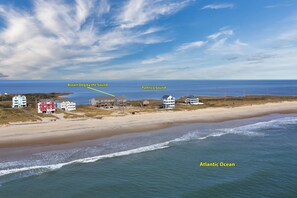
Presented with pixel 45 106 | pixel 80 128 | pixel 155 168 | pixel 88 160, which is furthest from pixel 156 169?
pixel 45 106

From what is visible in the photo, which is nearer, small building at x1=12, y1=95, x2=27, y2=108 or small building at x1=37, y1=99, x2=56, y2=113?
small building at x1=37, y1=99, x2=56, y2=113

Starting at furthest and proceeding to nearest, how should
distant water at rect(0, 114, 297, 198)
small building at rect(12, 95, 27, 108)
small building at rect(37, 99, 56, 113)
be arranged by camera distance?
small building at rect(12, 95, 27, 108)
small building at rect(37, 99, 56, 113)
distant water at rect(0, 114, 297, 198)

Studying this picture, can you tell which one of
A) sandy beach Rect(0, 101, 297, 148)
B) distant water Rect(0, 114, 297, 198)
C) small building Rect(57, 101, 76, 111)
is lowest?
distant water Rect(0, 114, 297, 198)

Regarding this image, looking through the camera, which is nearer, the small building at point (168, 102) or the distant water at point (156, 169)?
the distant water at point (156, 169)

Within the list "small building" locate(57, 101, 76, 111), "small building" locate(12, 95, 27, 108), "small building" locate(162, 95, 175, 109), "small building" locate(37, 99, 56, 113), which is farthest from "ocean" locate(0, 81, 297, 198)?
"small building" locate(12, 95, 27, 108)

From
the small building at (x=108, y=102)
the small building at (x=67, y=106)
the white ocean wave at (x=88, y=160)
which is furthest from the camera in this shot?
the small building at (x=108, y=102)

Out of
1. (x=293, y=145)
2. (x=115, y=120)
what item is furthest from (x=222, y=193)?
(x=115, y=120)

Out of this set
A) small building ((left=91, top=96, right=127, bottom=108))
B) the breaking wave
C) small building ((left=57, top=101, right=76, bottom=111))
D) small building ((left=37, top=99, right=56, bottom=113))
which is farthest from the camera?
small building ((left=91, top=96, right=127, bottom=108))

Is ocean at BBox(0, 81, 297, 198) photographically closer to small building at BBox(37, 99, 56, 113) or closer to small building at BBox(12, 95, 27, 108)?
small building at BBox(37, 99, 56, 113)

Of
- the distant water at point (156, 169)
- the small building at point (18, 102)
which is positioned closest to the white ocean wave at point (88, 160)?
the distant water at point (156, 169)

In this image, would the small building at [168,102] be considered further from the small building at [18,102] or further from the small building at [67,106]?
the small building at [18,102]
